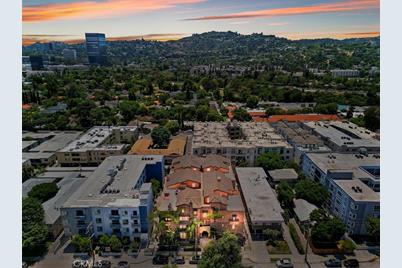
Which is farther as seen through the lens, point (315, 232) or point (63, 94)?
point (63, 94)

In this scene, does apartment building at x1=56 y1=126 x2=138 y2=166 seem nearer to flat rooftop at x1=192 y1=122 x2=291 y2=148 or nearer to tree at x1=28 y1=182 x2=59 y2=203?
tree at x1=28 y1=182 x2=59 y2=203

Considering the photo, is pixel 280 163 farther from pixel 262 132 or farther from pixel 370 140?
pixel 370 140

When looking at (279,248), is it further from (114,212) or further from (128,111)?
(128,111)

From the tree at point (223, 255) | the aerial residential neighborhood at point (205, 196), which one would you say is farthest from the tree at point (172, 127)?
the tree at point (223, 255)

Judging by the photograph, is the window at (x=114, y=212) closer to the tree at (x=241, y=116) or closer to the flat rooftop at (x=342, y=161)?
the flat rooftop at (x=342, y=161)

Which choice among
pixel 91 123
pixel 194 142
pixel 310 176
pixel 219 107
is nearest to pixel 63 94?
pixel 91 123

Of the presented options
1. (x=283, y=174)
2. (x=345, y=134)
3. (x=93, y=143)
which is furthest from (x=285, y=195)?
(x=93, y=143)
